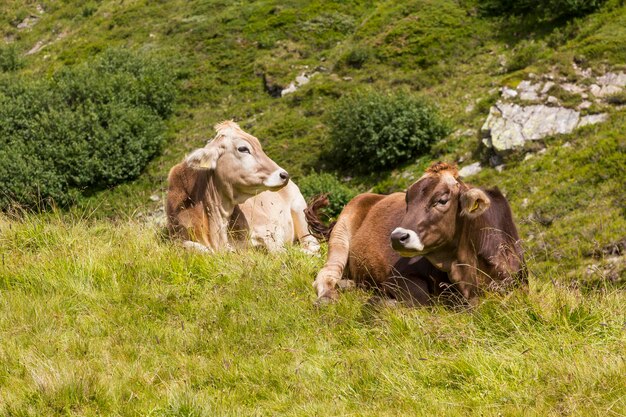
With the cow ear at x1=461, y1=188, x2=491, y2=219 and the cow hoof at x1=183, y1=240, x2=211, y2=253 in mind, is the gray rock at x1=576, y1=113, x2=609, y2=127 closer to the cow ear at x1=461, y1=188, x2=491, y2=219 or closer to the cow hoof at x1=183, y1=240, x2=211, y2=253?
the cow hoof at x1=183, y1=240, x2=211, y2=253

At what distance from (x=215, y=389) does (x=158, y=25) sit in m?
55.6

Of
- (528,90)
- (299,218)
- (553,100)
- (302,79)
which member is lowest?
(302,79)

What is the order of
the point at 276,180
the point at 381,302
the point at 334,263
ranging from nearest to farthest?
the point at 381,302, the point at 334,263, the point at 276,180

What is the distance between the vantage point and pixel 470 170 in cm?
2822

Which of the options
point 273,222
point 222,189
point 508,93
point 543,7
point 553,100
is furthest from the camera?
point 543,7

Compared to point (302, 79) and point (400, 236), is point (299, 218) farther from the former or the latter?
point (302, 79)

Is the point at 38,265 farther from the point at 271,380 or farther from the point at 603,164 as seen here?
the point at 603,164

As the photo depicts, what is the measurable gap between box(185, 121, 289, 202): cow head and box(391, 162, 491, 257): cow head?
347 centimetres

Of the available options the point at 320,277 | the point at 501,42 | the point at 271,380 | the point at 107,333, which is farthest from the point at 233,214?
the point at 501,42

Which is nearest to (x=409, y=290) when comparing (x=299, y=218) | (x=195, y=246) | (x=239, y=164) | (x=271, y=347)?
(x=271, y=347)

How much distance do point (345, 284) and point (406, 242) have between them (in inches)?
64.6

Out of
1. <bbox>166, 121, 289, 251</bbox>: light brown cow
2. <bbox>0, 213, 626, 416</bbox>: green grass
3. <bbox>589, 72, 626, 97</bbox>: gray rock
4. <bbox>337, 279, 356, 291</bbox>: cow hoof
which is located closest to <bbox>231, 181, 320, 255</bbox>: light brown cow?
<bbox>166, 121, 289, 251</bbox>: light brown cow

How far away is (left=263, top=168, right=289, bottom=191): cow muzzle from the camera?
10250 millimetres

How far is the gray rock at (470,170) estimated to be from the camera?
27922mm
